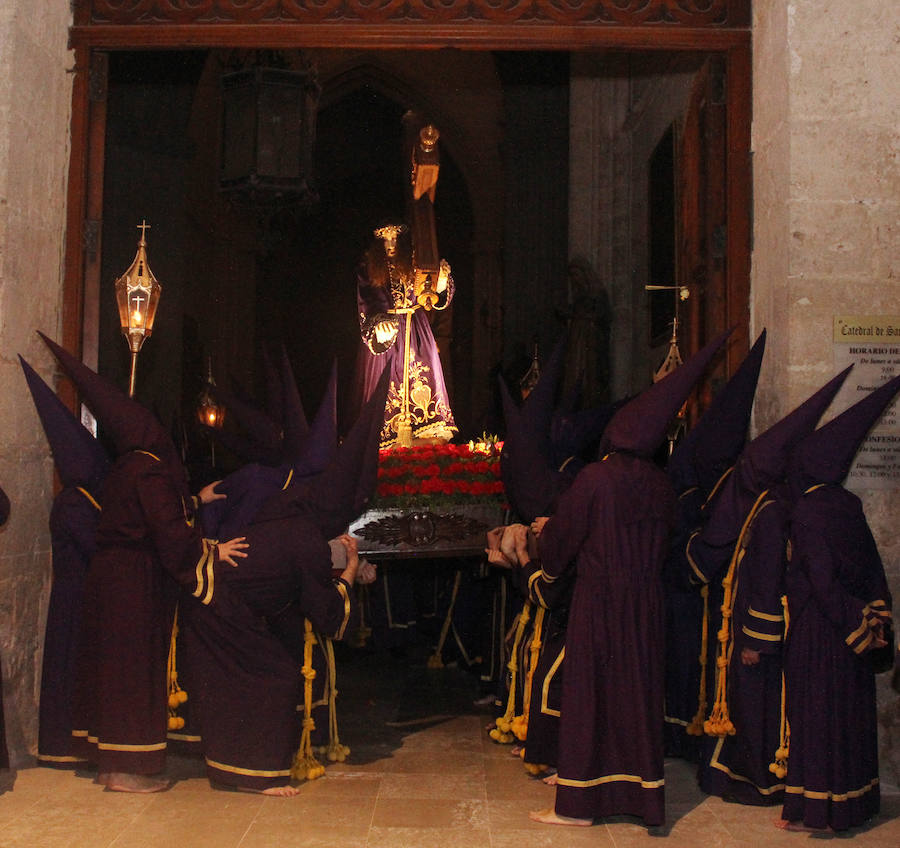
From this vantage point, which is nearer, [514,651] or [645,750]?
[645,750]

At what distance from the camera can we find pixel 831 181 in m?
5.26

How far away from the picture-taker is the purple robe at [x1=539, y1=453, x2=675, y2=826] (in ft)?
14.3

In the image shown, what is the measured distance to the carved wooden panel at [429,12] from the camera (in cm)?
584

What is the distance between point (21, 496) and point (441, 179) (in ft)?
36.6

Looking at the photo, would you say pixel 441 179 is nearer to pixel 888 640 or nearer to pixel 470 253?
pixel 470 253

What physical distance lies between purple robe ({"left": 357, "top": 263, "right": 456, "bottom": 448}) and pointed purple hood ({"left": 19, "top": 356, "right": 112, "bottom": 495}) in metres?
2.98

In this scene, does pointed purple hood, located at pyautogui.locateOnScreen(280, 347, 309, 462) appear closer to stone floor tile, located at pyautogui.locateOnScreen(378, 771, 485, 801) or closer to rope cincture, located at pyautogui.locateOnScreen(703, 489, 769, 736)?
stone floor tile, located at pyautogui.locateOnScreen(378, 771, 485, 801)

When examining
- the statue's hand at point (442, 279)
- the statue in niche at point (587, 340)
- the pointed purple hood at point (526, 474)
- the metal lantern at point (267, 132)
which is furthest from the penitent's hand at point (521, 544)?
the statue in niche at point (587, 340)

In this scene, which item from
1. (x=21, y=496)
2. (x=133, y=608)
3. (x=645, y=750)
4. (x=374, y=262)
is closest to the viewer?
(x=645, y=750)

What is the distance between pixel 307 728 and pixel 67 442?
1925mm

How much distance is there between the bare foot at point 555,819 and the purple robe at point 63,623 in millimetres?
2419

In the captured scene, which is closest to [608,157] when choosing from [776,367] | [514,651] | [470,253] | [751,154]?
[470,253]

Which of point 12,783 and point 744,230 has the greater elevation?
point 744,230

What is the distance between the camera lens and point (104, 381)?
16.0 ft
